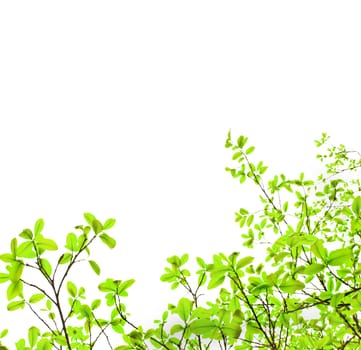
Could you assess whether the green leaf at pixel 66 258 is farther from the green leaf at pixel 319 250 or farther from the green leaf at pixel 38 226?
the green leaf at pixel 319 250

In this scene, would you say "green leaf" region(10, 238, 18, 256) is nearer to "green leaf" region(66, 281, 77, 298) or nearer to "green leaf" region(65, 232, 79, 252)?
"green leaf" region(65, 232, 79, 252)

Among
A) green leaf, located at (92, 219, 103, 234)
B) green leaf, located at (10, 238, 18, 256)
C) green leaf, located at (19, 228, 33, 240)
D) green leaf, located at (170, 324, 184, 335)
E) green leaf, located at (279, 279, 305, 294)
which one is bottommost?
green leaf, located at (170, 324, 184, 335)

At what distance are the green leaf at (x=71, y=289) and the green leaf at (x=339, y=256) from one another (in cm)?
155

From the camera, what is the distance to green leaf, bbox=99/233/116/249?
5.57ft

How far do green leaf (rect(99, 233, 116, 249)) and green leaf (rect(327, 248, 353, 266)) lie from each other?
3.37ft

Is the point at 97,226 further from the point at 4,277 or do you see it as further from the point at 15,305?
the point at 15,305

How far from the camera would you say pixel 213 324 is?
1.50 metres

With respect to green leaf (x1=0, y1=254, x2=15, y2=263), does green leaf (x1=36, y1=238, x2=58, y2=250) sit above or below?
above

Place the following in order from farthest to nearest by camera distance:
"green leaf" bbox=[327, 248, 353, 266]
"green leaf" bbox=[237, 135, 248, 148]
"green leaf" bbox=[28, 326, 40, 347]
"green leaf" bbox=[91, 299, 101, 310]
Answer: "green leaf" bbox=[237, 135, 248, 148], "green leaf" bbox=[91, 299, 101, 310], "green leaf" bbox=[28, 326, 40, 347], "green leaf" bbox=[327, 248, 353, 266]

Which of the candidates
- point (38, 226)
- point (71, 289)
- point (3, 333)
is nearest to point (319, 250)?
point (38, 226)

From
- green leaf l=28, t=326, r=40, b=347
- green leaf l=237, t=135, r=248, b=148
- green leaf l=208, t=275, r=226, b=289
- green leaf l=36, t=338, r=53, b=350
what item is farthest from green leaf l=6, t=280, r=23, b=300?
green leaf l=237, t=135, r=248, b=148

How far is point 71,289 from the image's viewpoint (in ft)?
6.98

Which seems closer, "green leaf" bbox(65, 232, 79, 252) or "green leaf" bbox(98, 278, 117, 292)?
"green leaf" bbox(65, 232, 79, 252)

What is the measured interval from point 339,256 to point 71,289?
1.61 m
